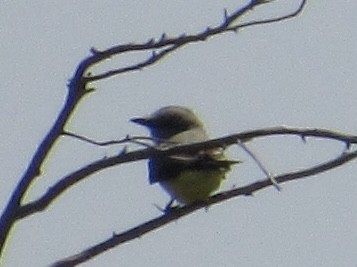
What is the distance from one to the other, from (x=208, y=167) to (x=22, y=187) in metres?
2.98

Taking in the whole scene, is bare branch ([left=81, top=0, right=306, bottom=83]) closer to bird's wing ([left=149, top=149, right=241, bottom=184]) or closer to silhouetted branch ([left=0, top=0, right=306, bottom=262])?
silhouetted branch ([left=0, top=0, right=306, bottom=262])

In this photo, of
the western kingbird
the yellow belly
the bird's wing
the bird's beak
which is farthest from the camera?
the bird's beak

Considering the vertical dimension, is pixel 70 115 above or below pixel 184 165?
above

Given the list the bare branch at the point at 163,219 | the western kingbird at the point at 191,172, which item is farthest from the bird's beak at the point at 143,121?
the bare branch at the point at 163,219

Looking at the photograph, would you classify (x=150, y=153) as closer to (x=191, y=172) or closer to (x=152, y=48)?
(x=152, y=48)

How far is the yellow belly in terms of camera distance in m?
5.75

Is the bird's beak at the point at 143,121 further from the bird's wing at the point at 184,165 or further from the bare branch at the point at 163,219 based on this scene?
the bare branch at the point at 163,219

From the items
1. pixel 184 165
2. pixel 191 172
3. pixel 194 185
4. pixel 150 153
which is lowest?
pixel 194 185

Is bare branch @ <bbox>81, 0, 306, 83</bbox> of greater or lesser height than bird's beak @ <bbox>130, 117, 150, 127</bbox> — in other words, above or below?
above

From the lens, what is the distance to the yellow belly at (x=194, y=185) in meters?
5.75

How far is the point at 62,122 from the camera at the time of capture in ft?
8.46

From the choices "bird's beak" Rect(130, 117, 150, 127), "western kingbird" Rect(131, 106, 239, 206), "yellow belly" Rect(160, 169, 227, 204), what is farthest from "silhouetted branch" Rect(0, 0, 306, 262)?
"bird's beak" Rect(130, 117, 150, 127)

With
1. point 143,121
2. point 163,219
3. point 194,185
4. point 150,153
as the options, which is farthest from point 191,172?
point 150,153

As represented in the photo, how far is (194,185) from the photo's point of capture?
583cm
